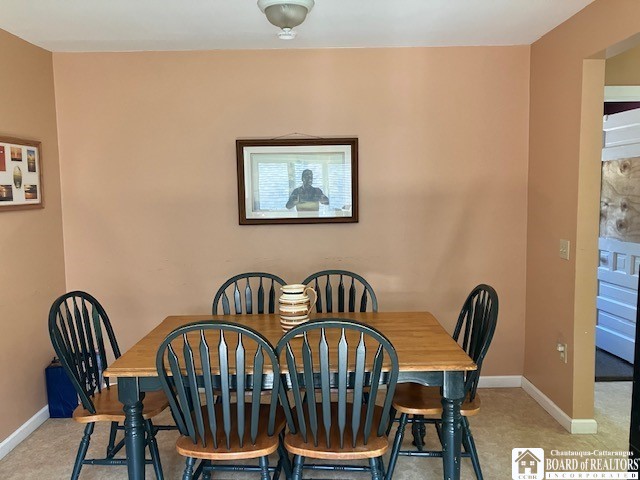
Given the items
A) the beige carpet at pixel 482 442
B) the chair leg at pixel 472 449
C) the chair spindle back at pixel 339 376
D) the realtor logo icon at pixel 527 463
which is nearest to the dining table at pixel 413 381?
the chair spindle back at pixel 339 376

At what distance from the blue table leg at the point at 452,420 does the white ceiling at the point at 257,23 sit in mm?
1913

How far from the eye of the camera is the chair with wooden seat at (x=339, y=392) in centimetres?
188

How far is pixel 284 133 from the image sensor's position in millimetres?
3457

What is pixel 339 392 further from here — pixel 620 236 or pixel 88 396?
pixel 620 236

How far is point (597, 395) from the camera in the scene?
3.41m

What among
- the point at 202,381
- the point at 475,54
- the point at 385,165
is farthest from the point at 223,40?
Answer: the point at 202,381

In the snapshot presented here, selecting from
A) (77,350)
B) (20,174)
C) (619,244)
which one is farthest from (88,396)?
(619,244)

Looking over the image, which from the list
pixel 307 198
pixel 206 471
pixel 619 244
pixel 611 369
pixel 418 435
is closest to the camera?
pixel 206 471

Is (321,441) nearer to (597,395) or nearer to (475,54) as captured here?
(597,395)

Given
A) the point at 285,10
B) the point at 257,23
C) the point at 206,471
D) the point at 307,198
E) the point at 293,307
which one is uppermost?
the point at 257,23

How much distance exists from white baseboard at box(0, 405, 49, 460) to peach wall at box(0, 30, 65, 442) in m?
0.03

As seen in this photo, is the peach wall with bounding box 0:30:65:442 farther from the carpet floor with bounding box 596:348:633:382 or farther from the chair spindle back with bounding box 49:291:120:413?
the carpet floor with bounding box 596:348:633:382

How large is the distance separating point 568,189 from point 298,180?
66.6 inches

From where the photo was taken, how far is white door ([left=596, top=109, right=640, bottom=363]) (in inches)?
152
